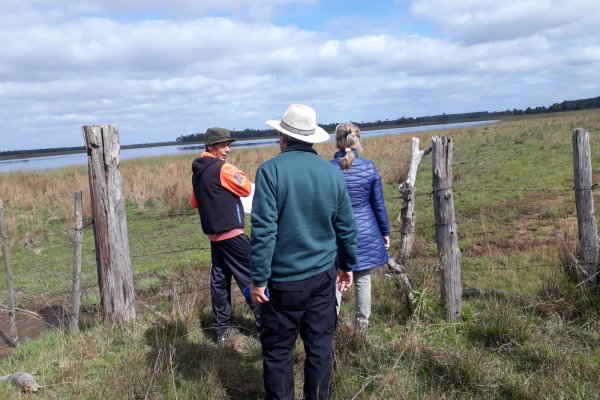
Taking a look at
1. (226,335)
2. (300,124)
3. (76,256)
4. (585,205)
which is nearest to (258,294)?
(300,124)

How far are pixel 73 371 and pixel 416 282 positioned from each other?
301cm

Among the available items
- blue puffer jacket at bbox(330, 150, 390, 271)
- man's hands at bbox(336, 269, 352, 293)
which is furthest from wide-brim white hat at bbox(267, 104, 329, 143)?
blue puffer jacket at bbox(330, 150, 390, 271)

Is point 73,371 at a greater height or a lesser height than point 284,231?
lesser

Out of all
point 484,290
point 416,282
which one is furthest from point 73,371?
point 484,290

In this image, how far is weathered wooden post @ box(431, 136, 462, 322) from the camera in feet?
14.5

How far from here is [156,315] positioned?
4867mm

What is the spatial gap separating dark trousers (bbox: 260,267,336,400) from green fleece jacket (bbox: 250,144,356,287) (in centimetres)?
9

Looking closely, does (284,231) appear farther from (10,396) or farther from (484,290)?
(484,290)

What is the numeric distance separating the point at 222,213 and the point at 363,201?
1.24 m

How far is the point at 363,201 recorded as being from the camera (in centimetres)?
412

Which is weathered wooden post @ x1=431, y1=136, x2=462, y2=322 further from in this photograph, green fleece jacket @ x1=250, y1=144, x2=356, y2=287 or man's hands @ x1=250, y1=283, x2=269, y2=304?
man's hands @ x1=250, y1=283, x2=269, y2=304

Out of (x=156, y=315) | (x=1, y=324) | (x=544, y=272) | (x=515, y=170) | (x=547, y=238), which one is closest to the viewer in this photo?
(x=156, y=315)

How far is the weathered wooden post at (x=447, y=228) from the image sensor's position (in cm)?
443

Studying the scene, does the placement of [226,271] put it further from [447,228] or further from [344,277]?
[447,228]
